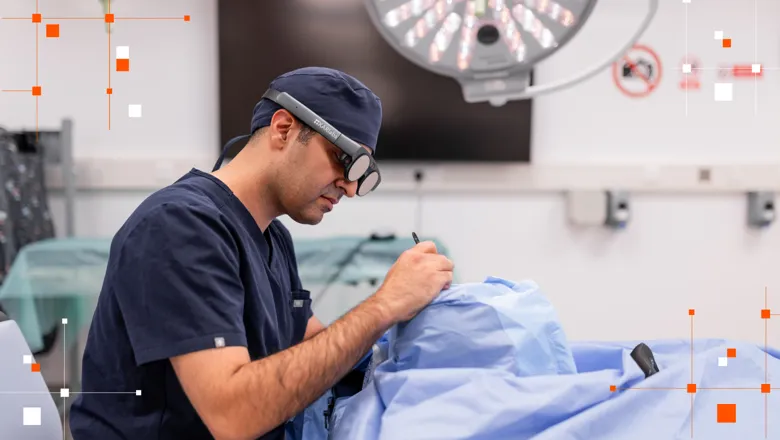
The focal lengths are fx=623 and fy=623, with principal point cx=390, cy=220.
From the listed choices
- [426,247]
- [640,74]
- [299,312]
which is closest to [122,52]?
[299,312]

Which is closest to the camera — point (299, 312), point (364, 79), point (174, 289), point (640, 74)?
point (174, 289)

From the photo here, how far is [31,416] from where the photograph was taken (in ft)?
3.14

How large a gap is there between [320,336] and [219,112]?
1824 mm

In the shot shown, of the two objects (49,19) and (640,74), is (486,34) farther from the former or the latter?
(49,19)

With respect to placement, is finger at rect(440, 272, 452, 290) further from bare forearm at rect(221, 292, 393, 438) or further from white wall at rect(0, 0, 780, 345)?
white wall at rect(0, 0, 780, 345)

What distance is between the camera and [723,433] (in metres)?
0.84

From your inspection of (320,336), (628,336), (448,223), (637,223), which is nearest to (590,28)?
(637,223)

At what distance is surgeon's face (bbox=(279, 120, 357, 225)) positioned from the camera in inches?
38.1

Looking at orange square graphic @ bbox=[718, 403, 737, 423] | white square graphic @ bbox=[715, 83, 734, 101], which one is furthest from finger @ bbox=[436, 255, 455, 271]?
white square graphic @ bbox=[715, 83, 734, 101]

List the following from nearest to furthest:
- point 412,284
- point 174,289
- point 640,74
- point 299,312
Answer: point 174,289, point 412,284, point 299,312, point 640,74

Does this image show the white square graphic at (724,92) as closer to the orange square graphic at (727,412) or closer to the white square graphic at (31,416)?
the orange square graphic at (727,412)

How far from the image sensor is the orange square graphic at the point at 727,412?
0.86 metres

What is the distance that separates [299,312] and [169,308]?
0.40 metres

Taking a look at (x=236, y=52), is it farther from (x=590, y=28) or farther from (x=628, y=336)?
(x=628, y=336)
